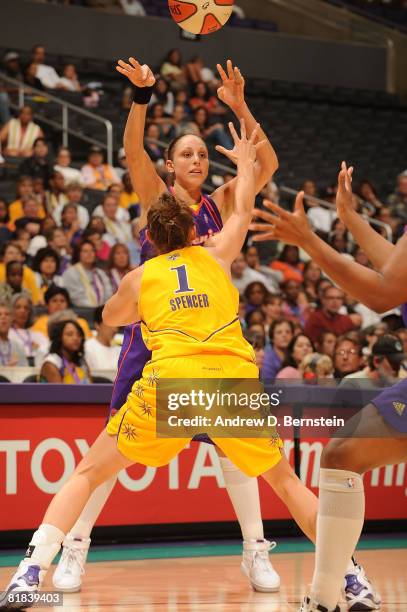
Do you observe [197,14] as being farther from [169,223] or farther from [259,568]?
[259,568]

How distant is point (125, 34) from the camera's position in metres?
18.2

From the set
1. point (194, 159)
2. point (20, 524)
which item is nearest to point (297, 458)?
point (20, 524)

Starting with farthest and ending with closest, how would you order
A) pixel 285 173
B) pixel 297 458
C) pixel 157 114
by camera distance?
1. pixel 285 173
2. pixel 157 114
3. pixel 297 458

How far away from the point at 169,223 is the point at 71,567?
5.99 ft

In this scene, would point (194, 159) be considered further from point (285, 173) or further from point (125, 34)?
point (125, 34)

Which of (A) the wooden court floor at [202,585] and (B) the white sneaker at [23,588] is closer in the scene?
(B) the white sneaker at [23,588]

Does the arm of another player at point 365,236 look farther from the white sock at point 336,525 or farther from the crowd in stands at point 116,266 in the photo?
the crowd in stands at point 116,266

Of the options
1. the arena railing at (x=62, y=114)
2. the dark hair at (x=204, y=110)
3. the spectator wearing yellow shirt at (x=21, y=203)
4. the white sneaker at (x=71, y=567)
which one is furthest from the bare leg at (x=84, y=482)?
the dark hair at (x=204, y=110)

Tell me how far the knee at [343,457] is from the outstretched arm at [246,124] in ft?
5.46

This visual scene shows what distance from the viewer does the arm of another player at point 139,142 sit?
16.8ft

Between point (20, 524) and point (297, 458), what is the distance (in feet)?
6.17

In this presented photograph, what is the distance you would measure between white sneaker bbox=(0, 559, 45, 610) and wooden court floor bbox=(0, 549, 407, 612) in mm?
214

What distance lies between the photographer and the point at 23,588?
14.2 ft

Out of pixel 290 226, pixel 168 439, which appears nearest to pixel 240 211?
pixel 168 439
